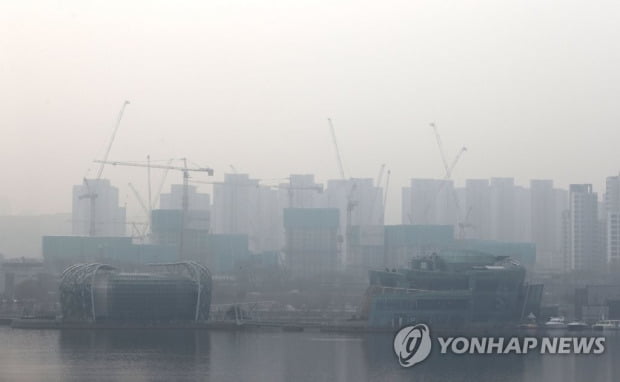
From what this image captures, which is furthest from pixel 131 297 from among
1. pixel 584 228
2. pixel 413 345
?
pixel 584 228

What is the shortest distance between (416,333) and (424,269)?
8.15m

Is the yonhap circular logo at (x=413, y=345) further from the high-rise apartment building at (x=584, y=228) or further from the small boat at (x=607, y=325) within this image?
the high-rise apartment building at (x=584, y=228)

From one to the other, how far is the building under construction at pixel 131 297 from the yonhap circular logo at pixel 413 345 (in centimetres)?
1036

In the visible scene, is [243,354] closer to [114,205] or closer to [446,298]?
[446,298]

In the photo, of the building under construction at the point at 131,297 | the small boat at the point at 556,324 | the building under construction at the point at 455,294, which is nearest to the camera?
the small boat at the point at 556,324

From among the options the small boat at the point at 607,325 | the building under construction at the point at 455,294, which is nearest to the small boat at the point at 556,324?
the building under construction at the point at 455,294

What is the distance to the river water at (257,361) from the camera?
21.0m

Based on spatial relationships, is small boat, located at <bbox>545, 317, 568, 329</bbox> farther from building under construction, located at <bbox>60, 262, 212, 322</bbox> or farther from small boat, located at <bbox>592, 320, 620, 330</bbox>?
building under construction, located at <bbox>60, 262, 212, 322</bbox>

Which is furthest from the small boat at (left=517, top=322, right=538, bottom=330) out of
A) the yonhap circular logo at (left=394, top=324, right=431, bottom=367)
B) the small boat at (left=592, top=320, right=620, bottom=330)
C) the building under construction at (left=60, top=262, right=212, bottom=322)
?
the building under construction at (left=60, top=262, right=212, bottom=322)

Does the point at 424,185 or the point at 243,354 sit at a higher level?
the point at 424,185

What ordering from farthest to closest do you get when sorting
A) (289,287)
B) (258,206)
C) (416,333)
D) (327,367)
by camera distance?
(258,206)
(289,287)
(416,333)
(327,367)

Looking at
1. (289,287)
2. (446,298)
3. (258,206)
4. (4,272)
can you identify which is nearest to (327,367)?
(446,298)

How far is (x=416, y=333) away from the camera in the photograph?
82.9 feet

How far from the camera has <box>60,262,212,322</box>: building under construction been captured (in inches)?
1337
